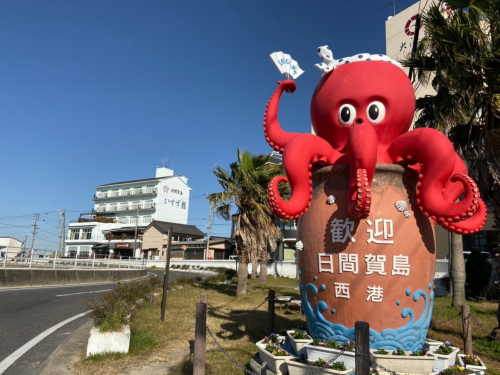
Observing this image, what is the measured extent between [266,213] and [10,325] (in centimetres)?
1117

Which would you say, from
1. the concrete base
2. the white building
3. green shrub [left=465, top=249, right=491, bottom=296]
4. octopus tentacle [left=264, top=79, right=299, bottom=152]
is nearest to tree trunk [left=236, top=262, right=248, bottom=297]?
the concrete base

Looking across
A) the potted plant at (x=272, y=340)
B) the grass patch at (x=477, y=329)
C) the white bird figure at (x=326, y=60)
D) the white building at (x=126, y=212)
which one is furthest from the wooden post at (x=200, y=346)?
the white building at (x=126, y=212)

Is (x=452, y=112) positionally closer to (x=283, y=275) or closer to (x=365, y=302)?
(x=365, y=302)

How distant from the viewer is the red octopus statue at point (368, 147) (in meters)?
5.06

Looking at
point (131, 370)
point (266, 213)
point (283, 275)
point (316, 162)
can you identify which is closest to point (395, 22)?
point (283, 275)

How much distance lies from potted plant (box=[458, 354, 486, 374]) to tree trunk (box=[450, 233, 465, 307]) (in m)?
8.20

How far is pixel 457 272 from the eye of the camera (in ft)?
42.8

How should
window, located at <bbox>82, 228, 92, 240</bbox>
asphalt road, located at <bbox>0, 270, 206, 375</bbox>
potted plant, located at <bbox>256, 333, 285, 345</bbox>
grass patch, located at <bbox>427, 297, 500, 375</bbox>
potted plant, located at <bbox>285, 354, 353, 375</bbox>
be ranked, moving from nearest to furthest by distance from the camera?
1. potted plant, located at <bbox>285, 354, 353, 375</bbox>
2. potted plant, located at <bbox>256, 333, 285, 345</bbox>
3. asphalt road, located at <bbox>0, 270, 206, 375</bbox>
4. grass patch, located at <bbox>427, 297, 500, 375</bbox>
5. window, located at <bbox>82, 228, 92, 240</bbox>

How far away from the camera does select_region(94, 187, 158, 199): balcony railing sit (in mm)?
64050

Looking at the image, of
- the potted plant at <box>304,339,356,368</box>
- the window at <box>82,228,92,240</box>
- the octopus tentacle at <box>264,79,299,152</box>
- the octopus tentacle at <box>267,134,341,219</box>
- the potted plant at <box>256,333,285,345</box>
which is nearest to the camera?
the potted plant at <box>304,339,356,368</box>

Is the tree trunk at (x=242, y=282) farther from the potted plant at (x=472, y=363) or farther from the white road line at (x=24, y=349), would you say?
the potted plant at (x=472, y=363)

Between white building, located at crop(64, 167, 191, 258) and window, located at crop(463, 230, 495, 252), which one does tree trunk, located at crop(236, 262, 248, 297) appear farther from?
white building, located at crop(64, 167, 191, 258)

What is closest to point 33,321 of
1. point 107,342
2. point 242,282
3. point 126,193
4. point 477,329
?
point 107,342

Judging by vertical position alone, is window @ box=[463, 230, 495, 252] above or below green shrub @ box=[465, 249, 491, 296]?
above
